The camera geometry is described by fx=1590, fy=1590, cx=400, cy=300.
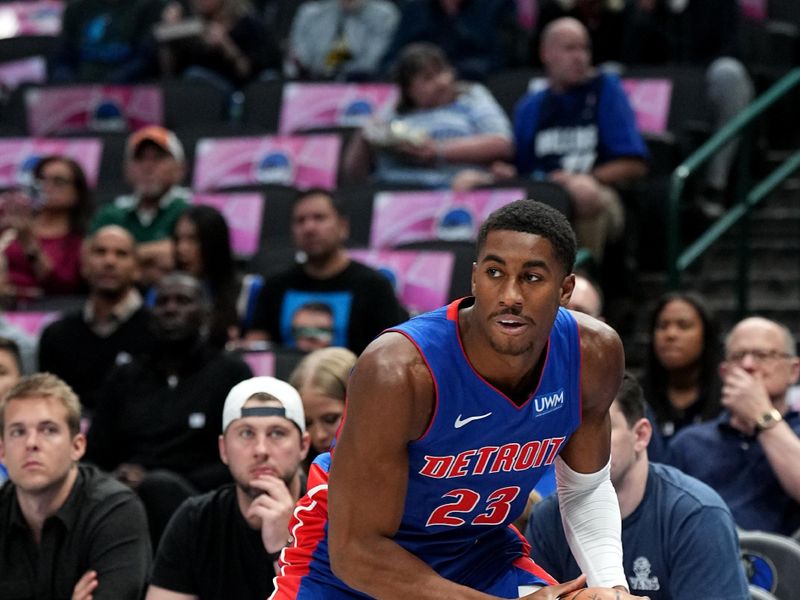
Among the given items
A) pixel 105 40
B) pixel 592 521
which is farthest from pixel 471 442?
pixel 105 40

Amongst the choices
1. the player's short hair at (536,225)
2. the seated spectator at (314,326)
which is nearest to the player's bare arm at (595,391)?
the player's short hair at (536,225)

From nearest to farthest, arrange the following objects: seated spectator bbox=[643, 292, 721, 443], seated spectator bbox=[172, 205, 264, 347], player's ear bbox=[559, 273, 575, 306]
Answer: player's ear bbox=[559, 273, 575, 306]
seated spectator bbox=[643, 292, 721, 443]
seated spectator bbox=[172, 205, 264, 347]

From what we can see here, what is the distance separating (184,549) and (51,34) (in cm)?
804

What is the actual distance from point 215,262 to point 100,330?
0.71 meters

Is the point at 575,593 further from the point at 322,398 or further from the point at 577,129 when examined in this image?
the point at 577,129

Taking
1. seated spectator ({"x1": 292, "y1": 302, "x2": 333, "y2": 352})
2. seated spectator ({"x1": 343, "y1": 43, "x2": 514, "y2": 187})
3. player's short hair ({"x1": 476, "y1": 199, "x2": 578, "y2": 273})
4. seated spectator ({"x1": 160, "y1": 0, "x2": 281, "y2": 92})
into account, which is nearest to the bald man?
seated spectator ({"x1": 343, "y1": 43, "x2": 514, "y2": 187})

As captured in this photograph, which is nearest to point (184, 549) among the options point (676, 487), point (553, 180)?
point (676, 487)

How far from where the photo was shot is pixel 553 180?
26.9ft

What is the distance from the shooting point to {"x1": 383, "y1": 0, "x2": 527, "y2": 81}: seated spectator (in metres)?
9.98

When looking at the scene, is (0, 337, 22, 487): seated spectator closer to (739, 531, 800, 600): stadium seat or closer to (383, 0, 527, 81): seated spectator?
(739, 531, 800, 600): stadium seat

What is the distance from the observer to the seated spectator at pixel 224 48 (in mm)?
10609

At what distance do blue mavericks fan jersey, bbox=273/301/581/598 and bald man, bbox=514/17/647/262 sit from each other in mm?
4304

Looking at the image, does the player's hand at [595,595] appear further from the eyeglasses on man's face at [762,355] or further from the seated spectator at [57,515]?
the eyeglasses on man's face at [762,355]

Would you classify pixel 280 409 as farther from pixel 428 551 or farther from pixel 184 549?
pixel 428 551
